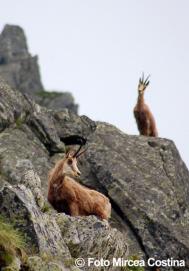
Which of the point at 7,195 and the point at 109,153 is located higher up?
the point at 7,195

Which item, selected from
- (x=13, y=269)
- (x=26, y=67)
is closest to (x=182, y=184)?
(x=13, y=269)

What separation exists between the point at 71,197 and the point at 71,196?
28mm

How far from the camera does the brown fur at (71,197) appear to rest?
73.2 feet

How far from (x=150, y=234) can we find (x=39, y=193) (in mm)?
A: 8352

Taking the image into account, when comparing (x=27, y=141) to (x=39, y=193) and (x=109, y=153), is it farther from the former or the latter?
(x=39, y=193)

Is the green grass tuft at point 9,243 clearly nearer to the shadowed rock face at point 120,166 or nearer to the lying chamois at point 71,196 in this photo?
the lying chamois at point 71,196

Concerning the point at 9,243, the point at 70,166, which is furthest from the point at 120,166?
the point at 9,243

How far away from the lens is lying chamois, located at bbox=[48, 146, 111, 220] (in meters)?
22.3

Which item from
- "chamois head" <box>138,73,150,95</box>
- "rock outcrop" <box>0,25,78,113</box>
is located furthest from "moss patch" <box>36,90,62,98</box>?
"chamois head" <box>138,73,150,95</box>

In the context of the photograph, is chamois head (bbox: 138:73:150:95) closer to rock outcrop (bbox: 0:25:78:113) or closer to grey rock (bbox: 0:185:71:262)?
grey rock (bbox: 0:185:71:262)

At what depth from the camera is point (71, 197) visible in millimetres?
22328

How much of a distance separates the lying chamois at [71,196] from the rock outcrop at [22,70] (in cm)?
7569

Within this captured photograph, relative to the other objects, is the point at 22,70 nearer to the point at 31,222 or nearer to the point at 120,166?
the point at 120,166

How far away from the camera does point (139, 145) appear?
32.0 metres
